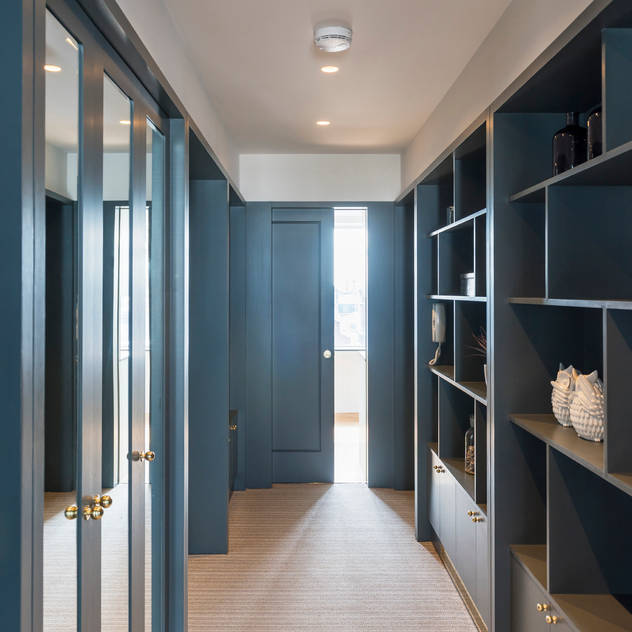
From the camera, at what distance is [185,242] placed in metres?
2.49

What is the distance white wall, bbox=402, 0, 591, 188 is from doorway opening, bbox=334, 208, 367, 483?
1.73m

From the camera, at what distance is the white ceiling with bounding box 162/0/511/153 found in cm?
227

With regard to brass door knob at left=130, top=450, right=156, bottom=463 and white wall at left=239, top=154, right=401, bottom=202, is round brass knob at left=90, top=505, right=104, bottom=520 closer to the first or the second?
brass door knob at left=130, top=450, right=156, bottom=463

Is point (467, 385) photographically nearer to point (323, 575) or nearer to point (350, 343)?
point (323, 575)

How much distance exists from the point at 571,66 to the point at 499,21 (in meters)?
0.74

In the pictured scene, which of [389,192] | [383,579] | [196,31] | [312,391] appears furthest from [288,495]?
[196,31]

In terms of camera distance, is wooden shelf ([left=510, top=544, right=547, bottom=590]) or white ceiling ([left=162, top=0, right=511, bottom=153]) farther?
white ceiling ([left=162, top=0, right=511, bottom=153])

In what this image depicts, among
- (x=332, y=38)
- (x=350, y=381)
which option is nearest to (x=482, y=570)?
(x=332, y=38)

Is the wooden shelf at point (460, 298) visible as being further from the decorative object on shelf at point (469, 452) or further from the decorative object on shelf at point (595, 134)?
the decorative object on shelf at point (595, 134)

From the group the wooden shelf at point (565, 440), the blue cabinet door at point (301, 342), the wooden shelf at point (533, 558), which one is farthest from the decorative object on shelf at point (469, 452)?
the blue cabinet door at point (301, 342)

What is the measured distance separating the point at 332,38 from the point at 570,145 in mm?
1073

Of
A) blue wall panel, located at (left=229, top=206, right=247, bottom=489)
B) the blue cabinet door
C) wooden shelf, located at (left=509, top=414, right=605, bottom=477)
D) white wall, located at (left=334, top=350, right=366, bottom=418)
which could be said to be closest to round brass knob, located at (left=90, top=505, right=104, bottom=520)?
wooden shelf, located at (left=509, top=414, right=605, bottom=477)
